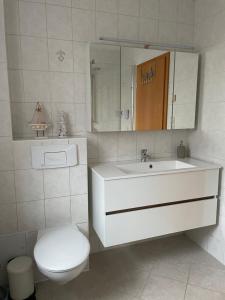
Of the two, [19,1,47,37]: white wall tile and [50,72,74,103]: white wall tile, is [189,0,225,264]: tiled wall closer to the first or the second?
[50,72,74,103]: white wall tile

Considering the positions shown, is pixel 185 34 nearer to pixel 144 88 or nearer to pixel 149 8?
pixel 149 8

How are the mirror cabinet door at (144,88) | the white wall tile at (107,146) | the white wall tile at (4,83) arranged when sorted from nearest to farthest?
the white wall tile at (4,83)
the mirror cabinet door at (144,88)
the white wall tile at (107,146)

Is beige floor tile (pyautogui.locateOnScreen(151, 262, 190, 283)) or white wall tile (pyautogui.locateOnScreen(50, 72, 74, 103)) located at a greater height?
white wall tile (pyautogui.locateOnScreen(50, 72, 74, 103))

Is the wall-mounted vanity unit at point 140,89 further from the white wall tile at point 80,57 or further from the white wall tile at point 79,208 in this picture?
the white wall tile at point 79,208

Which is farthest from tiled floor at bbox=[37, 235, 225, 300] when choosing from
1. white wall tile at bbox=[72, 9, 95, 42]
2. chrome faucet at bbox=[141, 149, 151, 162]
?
white wall tile at bbox=[72, 9, 95, 42]

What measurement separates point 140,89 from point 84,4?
2.77 feet

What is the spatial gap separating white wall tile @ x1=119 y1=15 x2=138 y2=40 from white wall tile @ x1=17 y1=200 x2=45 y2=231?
1623mm

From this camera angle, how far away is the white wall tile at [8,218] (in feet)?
Result: 5.78

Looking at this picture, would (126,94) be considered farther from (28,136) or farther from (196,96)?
(28,136)

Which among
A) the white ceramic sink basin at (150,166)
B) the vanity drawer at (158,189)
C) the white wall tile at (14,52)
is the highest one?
the white wall tile at (14,52)

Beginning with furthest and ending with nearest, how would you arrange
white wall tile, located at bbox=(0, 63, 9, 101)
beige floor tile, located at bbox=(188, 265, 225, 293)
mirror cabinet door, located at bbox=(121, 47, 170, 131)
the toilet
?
mirror cabinet door, located at bbox=(121, 47, 170, 131), beige floor tile, located at bbox=(188, 265, 225, 293), white wall tile, located at bbox=(0, 63, 9, 101), the toilet

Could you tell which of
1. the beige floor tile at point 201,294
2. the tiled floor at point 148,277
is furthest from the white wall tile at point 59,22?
the beige floor tile at point 201,294

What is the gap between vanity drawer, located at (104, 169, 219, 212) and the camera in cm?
174

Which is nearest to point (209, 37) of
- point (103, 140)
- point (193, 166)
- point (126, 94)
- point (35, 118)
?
point (126, 94)
